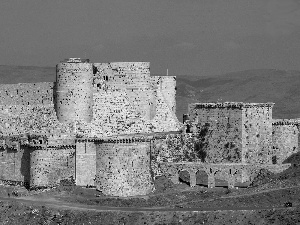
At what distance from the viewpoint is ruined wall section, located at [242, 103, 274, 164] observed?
87.5m

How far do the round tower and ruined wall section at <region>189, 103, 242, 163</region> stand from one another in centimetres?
1071

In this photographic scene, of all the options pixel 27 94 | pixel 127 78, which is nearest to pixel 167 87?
pixel 127 78

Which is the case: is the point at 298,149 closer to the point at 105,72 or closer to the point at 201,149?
the point at 201,149

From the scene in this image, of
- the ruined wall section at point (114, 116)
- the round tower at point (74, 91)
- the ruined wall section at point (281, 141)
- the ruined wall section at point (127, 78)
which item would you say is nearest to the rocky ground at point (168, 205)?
the ruined wall section at point (114, 116)

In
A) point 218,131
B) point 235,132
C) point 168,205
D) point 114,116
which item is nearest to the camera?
point 168,205

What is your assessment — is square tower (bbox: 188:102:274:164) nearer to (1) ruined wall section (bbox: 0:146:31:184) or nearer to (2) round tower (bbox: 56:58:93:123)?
(2) round tower (bbox: 56:58:93:123)

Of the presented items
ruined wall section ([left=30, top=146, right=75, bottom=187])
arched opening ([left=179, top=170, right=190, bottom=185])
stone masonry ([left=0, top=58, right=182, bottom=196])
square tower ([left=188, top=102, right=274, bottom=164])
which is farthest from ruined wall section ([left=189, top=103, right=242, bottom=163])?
ruined wall section ([left=30, top=146, right=75, bottom=187])

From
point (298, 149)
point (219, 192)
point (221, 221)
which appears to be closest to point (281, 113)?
point (298, 149)

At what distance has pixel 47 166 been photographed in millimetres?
80562

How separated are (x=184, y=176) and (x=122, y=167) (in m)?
9.13

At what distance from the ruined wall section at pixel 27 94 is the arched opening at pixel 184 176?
1231 centimetres

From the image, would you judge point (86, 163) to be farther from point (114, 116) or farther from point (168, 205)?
point (168, 205)

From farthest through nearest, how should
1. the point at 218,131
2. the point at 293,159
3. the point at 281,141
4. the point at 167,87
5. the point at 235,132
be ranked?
1. the point at 167,87
2. the point at 281,141
3. the point at 218,131
4. the point at 293,159
5. the point at 235,132

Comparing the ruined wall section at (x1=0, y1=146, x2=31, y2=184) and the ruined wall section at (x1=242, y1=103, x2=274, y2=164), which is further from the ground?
the ruined wall section at (x1=242, y1=103, x2=274, y2=164)
